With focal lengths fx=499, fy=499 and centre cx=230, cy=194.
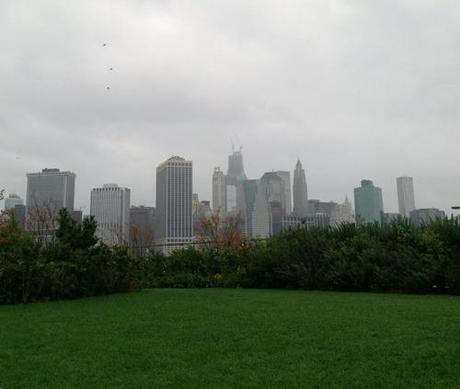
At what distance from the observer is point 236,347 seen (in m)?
4.92

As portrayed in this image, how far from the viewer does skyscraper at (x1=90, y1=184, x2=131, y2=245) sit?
3441cm

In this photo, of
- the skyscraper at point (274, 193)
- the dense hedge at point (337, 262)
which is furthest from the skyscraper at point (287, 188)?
the dense hedge at point (337, 262)

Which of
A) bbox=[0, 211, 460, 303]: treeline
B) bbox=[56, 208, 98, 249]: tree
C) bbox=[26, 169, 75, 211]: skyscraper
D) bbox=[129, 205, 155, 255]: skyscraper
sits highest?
bbox=[26, 169, 75, 211]: skyscraper

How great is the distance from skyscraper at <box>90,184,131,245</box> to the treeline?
19454 mm

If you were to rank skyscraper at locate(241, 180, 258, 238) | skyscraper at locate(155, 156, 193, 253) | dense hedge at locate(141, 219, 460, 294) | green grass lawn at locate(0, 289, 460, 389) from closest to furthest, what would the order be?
green grass lawn at locate(0, 289, 460, 389), dense hedge at locate(141, 219, 460, 294), skyscraper at locate(241, 180, 258, 238), skyscraper at locate(155, 156, 193, 253)

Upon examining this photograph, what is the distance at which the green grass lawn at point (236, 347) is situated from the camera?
3861 mm

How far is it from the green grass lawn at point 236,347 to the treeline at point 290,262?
9.03 ft

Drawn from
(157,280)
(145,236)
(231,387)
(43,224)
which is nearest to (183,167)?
(145,236)

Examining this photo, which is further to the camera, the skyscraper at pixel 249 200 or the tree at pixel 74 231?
the skyscraper at pixel 249 200

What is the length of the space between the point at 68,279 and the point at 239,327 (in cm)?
582

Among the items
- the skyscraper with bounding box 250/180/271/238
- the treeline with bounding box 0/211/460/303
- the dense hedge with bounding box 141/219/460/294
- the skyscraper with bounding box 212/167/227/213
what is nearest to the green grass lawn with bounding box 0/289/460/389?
the treeline with bounding box 0/211/460/303

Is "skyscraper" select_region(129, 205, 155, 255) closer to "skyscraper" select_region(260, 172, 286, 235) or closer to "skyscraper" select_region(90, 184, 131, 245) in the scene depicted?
"skyscraper" select_region(90, 184, 131, 245)

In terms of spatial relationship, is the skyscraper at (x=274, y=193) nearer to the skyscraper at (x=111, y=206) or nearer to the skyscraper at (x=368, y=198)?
the skyscraper at (x=368, y=198)

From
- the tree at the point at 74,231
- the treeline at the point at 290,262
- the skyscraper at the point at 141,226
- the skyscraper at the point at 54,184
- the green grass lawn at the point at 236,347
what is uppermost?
the skyscraper at the point at 54,184
